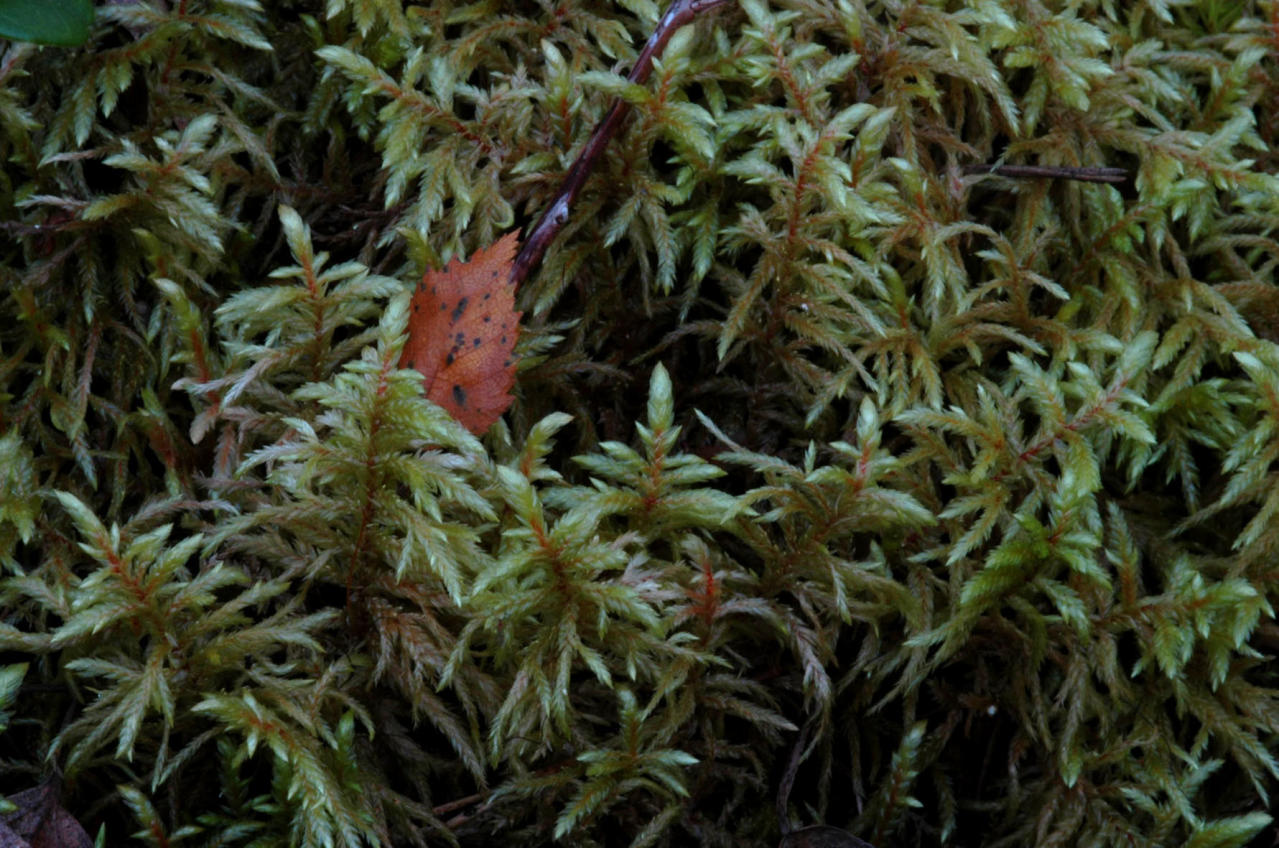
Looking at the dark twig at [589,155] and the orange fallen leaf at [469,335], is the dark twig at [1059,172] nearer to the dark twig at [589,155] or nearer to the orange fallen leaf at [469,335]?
the dark twig at [589,155]

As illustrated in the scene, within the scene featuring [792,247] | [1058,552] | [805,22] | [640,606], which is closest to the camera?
[640,606]

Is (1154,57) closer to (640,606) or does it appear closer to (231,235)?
(640,606)

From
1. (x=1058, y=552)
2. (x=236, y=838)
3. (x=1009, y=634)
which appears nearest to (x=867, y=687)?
(x=1009, y=634)

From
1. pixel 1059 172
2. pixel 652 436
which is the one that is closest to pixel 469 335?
pixel 652 436

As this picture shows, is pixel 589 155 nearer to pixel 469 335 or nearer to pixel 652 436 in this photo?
pixel 469 335

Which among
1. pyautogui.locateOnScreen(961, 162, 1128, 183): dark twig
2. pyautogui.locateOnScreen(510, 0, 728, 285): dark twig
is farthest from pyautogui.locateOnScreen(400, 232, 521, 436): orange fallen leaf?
pyautogui.locateOnScreen(961, 162, 1128, 183): dark twig
